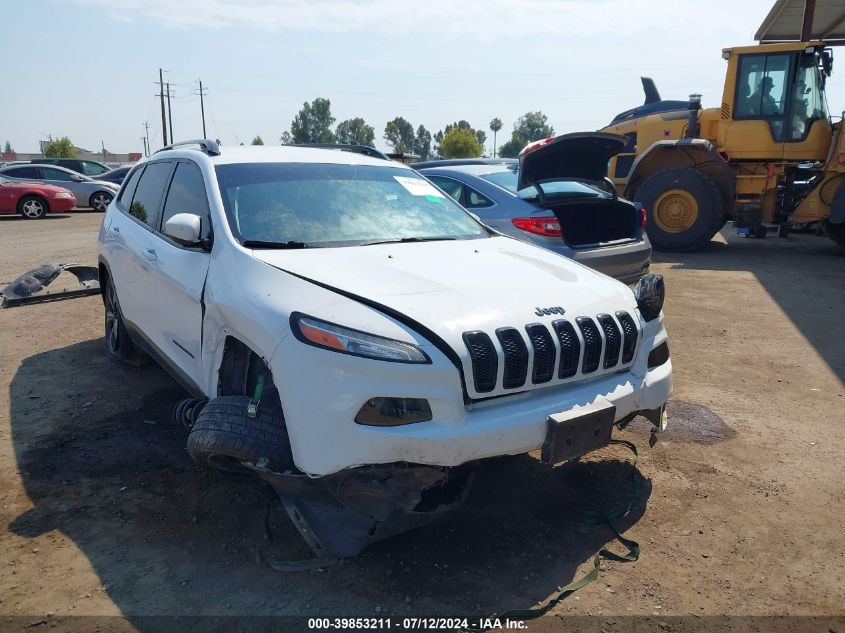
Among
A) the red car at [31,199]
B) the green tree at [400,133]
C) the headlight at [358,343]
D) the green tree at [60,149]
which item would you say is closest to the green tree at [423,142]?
Answer: the green tree at [400,133]

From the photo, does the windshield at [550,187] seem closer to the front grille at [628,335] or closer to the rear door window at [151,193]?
the rear door window at [151,193]

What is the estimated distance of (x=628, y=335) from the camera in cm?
310

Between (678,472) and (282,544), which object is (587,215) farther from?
(282,544)

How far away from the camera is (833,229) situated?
38.3 feet

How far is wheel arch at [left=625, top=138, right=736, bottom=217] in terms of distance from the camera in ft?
36.9

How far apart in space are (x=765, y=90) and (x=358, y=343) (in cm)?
1096

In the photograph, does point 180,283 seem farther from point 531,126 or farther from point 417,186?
point 531,126

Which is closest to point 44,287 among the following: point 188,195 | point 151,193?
point 151,193

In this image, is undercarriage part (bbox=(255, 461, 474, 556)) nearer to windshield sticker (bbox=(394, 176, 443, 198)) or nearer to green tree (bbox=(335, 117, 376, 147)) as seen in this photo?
windshield sticker (bbox=(394, 176, 443, 198))

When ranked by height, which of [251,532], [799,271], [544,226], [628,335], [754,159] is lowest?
[251,532]

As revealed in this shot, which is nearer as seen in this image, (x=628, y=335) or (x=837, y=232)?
(x=628, y=335)

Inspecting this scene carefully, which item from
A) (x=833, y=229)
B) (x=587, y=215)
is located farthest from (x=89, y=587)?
(x=833, y=229)

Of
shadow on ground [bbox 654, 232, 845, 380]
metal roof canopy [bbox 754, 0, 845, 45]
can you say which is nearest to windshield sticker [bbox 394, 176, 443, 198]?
shadow on ground [bbox 654, 232, 845, 380]

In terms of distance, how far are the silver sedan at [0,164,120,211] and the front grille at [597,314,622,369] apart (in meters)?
19.7
